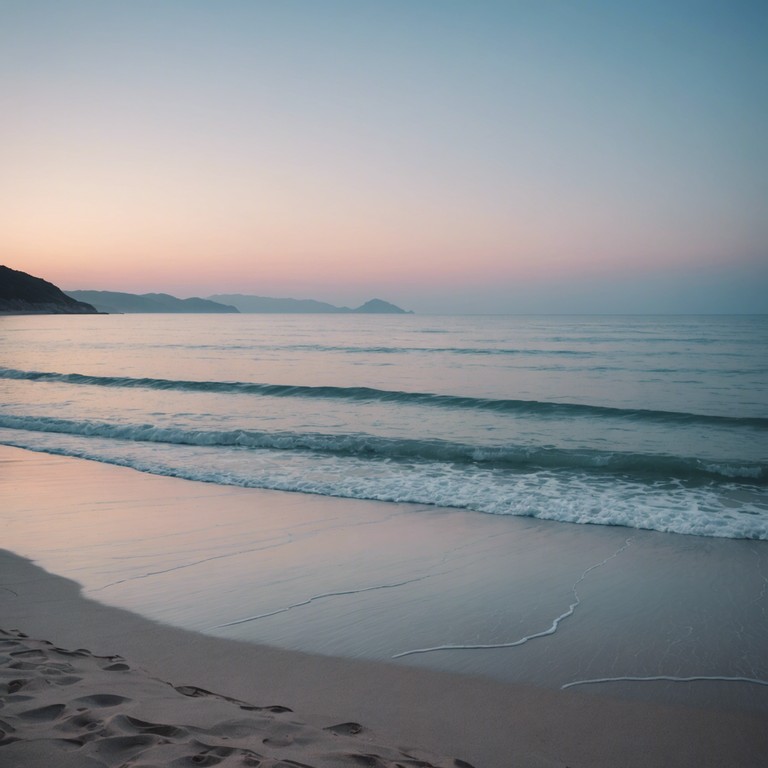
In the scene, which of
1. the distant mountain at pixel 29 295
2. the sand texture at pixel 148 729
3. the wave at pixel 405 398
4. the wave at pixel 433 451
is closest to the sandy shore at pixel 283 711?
the sand texture at pixel 148 729

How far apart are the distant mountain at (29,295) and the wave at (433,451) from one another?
437 ft

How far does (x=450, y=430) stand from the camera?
15.3m

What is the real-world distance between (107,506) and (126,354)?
104 feet

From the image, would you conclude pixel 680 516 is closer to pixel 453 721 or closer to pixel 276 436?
pixel 453 721

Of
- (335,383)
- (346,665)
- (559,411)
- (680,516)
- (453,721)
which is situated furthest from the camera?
(335,383)

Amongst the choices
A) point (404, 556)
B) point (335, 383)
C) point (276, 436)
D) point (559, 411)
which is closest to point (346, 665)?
point (404, 556)

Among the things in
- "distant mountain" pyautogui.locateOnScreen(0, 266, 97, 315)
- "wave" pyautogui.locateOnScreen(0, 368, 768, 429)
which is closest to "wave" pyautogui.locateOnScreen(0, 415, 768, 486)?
"wave" pyautogui.locateOnScreen(0, 368, 768, 429)

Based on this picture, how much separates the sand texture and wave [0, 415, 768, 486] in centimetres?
920

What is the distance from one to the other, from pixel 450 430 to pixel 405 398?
16.9 ft

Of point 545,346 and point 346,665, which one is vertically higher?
point 545,346

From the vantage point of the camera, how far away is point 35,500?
9.07m

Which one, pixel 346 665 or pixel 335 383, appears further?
pixel 335 383

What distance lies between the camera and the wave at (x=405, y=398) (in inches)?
649

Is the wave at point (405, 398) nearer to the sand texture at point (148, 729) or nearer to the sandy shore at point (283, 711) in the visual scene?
the sandy shore at point (283, 711)
